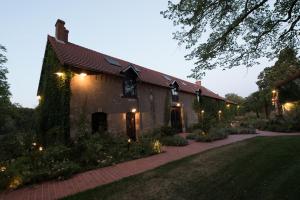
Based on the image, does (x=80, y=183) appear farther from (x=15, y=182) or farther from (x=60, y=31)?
(x=60, y=31)

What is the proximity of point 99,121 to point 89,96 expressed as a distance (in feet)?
5.95

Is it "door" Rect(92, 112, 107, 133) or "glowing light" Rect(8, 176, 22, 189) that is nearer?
"glowing light" Rect(8, 176, 22, 189)

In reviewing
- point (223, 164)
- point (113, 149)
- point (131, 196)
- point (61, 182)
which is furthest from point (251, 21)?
point (61, 182)

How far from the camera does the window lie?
13.8 meters

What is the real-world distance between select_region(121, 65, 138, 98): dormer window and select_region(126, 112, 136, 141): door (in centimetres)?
151

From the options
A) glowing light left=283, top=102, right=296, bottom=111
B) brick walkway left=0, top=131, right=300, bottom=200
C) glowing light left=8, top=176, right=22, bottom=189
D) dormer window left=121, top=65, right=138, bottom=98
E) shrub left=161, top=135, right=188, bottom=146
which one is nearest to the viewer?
brick walkway left=0, top=131, right=300, bottom=200

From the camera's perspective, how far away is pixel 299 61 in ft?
26.1

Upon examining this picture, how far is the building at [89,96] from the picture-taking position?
1049 centimetres

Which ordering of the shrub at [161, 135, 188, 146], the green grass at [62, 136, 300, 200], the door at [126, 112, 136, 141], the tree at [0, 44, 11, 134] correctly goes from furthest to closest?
1. the tree at [0, 44, 11, 134]
2. the door at [126, 112, 136, 141]
3. the shrub at [161, 135, 188, 146]
4. the green grass at [62, 136, 300, 200]

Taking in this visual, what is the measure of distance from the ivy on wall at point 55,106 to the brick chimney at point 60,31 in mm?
1025

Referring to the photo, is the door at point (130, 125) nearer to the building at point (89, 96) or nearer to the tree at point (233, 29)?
the building at point (89, 96)

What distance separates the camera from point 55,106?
36.6 feet

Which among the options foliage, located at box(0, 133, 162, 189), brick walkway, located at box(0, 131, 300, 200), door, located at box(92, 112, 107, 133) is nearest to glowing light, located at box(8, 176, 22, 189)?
foliage, located at box(0, 133, 162, 189)

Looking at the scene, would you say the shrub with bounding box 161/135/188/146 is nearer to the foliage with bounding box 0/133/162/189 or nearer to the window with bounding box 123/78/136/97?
the foliage with bounding box 0/133/162/189
